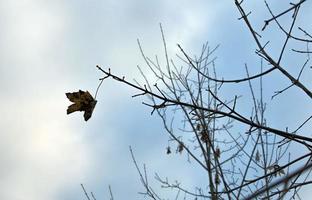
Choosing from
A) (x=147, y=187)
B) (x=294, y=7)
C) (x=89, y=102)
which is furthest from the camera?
(x=147, y=187)

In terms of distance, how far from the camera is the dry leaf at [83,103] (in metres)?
1.78

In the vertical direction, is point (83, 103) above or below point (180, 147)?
below

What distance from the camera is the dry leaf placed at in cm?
178

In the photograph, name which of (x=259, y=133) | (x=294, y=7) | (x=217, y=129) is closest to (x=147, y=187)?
(x=217, y=129)

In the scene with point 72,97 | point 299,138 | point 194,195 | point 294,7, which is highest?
point 194,195

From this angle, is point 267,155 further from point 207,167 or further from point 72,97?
point 72,97

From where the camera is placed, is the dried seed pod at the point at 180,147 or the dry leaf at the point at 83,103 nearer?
the dry leaf at the point at 83,103

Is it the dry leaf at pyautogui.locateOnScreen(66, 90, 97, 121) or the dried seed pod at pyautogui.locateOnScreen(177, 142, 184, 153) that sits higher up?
the dried seed pod at pyautogui.locateOnScreen(177, 142, 184, 153)

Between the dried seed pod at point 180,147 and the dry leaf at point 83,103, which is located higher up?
the dried seed pod at point 180,147

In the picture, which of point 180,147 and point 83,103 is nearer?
point 83,103

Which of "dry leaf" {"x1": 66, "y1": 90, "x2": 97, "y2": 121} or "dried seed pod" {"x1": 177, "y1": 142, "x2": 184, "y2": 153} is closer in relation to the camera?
"dry leaf" {"x1": 66, "y1": 90, "x2": 97, "y2": 121}

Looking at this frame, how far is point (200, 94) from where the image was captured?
6805mm

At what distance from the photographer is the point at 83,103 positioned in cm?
179

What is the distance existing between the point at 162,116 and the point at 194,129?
1.89ft
